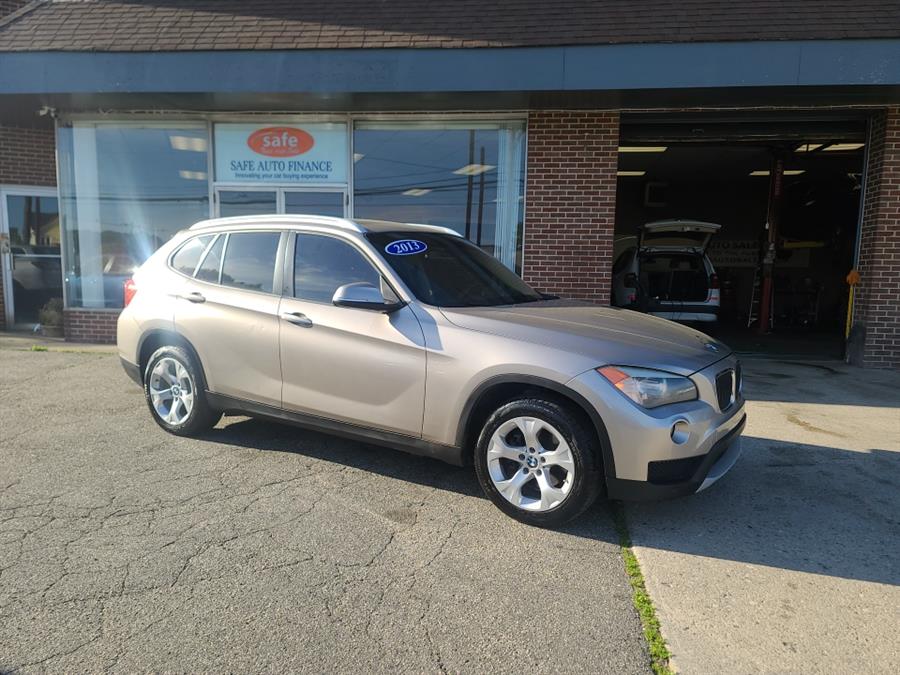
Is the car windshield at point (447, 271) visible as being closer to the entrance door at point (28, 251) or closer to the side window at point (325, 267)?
the side window at point (325, 267)

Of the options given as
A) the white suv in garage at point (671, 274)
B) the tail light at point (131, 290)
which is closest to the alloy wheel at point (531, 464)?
the tail light at point (131, 290)

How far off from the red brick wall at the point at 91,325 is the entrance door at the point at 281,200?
242 centimetres

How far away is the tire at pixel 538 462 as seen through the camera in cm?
330

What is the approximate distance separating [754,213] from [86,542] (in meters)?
20.2

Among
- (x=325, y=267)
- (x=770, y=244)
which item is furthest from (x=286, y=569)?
(x=770, y=244)

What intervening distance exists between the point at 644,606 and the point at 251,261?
351 cm

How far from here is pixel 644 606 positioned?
279 centimetres

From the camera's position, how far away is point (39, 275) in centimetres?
1105

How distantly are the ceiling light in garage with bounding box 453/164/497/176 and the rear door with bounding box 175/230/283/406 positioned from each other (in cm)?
484

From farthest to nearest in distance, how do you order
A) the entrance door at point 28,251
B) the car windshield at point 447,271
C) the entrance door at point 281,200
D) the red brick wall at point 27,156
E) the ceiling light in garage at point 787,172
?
the ceiling light in garage at point 787,172 → the entrance door at point 28,251 → the red brick wall at point 27,156 → the entrance door at point 281,200 → the car windshield at point 447,271

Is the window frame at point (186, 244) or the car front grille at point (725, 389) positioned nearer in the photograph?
the car front grille at point (725, 389)

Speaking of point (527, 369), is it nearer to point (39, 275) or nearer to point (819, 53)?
point (819, 53)

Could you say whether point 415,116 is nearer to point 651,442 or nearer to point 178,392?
point 178,392

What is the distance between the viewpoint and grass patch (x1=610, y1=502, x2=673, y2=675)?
7.93 feet
